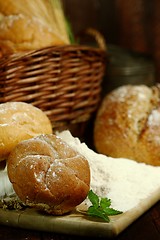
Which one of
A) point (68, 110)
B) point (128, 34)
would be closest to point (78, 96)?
point (68, 110)

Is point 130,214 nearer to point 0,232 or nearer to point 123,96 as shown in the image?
point 0,232

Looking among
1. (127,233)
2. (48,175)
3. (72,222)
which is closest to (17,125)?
(48,175)

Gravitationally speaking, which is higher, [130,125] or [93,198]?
[93,198]

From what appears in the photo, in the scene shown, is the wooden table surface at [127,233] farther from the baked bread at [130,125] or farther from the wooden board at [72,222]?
the baked bread at [130,125]

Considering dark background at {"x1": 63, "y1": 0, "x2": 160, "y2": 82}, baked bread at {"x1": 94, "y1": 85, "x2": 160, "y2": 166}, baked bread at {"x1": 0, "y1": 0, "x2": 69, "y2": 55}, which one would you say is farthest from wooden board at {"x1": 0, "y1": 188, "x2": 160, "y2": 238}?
dark background at {"x1": 63, "y1": 0, "x2": 160, "y2": 82}

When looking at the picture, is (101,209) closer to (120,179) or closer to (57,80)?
(120,179)
